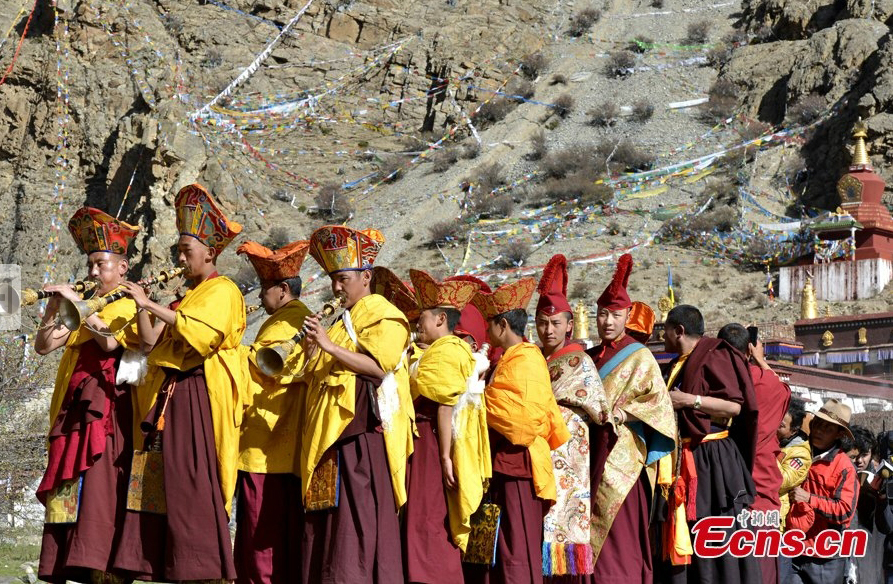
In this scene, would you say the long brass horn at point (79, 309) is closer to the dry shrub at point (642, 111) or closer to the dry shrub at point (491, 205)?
the dry shrub at point (491, 205)

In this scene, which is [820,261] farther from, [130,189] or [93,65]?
[93,65]

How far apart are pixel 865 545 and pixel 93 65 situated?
2908 cm

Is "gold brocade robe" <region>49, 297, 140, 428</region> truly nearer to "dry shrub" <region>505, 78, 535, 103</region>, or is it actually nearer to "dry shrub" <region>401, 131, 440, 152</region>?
"dry shrub" <region>401, 131, 440, 152</region>

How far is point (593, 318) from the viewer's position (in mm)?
25188

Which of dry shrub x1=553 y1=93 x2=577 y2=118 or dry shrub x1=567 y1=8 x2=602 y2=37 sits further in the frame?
dry shrub x1=567 y1=8 x2=602 y2=37

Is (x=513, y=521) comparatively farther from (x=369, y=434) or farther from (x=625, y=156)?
(x=625, y=156)

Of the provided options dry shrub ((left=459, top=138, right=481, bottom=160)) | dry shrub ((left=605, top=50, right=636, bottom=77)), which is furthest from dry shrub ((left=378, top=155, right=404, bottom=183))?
dry shrub ((left=605, top=50, right=636, bottom=77))

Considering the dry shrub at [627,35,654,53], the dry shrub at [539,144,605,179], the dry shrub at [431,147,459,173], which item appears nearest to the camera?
the dry shrub at [539,144,605,179]

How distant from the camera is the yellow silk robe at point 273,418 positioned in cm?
711

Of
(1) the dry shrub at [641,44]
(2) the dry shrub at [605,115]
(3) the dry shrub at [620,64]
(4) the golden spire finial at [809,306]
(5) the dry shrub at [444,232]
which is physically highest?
(1) the dry shrub at [641,44]

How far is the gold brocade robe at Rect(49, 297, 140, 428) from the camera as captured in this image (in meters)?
7.11

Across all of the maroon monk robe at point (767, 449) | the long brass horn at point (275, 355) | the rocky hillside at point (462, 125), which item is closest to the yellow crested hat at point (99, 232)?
the long brass horn at point (275, 355)

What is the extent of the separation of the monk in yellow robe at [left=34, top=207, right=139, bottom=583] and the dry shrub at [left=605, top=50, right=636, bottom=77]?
37690 mm

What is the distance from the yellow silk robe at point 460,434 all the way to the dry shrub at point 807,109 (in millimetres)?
30856
